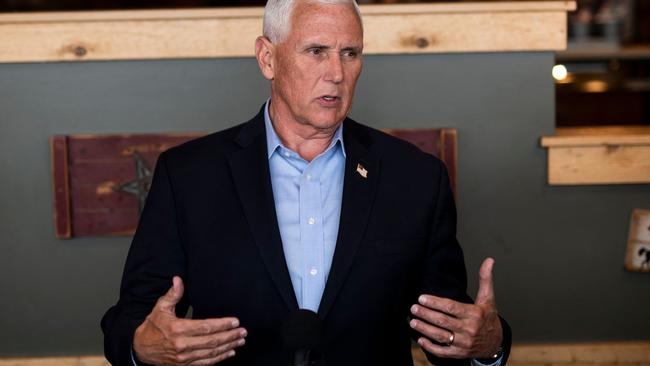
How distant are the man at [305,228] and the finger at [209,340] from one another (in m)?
0.26

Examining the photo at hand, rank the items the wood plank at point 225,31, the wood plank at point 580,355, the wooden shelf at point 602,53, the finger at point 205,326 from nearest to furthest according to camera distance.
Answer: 1. the finger at point 205,326
2. the wood plank at point 225,31
3. the wood plank at point 580,355
4. the wooden shelf at point 602,53

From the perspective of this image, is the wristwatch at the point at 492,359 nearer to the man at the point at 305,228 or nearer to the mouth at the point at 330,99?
the man at the point at 305,228

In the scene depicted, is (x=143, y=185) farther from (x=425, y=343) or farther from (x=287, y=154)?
(x=425, y=343)

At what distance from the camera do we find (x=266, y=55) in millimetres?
2289

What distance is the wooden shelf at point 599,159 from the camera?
130 inches

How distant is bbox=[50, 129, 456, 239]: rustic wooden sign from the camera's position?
3264 mm

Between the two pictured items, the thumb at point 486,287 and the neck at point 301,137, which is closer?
the thumb at point 486,287

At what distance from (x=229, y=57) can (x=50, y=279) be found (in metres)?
0.98

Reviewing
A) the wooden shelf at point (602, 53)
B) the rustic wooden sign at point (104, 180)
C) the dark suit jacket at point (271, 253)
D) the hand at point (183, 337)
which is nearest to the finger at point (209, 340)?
the hand at point (183, 337)

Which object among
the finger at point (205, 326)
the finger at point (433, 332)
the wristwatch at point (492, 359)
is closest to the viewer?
the finger at point (205, 326)

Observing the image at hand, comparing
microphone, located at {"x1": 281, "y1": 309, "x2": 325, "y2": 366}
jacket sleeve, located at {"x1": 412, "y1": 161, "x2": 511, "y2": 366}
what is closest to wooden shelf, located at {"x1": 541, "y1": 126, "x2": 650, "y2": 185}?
jacket sleeve, located at {"x1": 412, "y1": 161, "x2": 511, "y2": 366}

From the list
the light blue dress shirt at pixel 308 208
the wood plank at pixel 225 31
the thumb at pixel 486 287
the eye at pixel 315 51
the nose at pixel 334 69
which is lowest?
the thumb at pixel 486 287

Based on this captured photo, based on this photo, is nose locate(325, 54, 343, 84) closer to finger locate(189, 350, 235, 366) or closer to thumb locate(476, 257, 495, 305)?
thumb locate(476, 257, 495, 305)

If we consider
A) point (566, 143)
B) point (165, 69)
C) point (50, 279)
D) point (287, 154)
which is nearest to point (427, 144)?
point (566, 143)
